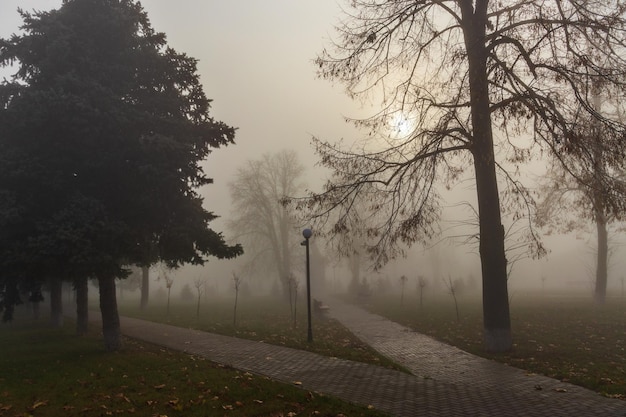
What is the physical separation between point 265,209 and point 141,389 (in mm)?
32388

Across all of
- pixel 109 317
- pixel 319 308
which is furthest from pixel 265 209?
pixel 109 317

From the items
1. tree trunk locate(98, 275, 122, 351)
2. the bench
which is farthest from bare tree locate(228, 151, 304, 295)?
tree trunk locate(98, 275, 122, 351)

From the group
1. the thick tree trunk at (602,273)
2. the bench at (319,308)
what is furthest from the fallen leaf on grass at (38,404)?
the thick tree trunk at (602,273)

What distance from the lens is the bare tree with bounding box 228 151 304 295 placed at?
39625 mm

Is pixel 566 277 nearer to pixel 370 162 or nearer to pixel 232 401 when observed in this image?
pixel 370 162

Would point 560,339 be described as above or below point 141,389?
below

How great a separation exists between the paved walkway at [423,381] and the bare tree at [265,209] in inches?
1026

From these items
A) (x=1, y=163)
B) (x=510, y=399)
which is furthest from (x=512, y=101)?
(x=1, y=163)

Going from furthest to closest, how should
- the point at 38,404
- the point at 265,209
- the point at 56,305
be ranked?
1. the point at 265,209
2. the point at 56,305
3. the point at 38,404

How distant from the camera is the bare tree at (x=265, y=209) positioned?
130 ft

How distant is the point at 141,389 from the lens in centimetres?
785

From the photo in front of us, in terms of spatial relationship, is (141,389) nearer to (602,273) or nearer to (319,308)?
(319,308)

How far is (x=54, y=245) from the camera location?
9.88m

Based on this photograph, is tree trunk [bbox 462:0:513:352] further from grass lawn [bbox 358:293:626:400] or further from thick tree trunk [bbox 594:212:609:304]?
thick tree trunk [bbox 594:212:609:304]
